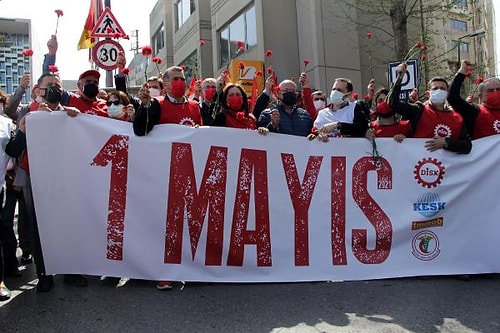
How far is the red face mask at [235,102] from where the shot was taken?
16.1 feet

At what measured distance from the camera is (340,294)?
429 centimetres

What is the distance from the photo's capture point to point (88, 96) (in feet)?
15.6

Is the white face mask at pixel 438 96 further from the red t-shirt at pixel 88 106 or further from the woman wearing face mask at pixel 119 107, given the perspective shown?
the red t-shirt at pixel 88 106

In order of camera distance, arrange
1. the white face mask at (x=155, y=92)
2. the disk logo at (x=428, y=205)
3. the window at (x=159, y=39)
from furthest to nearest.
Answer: the window at (x=159, y=39), the white face mask at (x=155, y=92), the disk logo at (x=428, y=205)

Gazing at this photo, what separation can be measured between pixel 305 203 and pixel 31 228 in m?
2.46

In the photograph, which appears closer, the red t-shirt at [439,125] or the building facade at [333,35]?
the red t-shirt at [439,125]

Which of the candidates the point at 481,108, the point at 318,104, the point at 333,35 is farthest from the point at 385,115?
the point at 333,35

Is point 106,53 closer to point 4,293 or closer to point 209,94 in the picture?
point 209,94

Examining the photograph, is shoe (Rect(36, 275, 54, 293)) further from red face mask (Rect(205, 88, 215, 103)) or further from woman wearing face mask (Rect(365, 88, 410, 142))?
woman wearing face mask (Rect(365, 88, 410, 142))

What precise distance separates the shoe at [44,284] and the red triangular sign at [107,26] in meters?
5.36

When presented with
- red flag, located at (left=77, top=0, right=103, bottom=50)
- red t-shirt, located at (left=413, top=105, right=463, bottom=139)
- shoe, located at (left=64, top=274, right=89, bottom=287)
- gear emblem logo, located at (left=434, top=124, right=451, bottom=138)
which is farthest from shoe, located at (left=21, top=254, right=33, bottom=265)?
red flag, located at (left=77, top=0, right=103, bottom=50)

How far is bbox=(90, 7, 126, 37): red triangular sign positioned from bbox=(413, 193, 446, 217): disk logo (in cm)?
590

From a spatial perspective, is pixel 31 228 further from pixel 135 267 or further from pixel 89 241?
pixel 135 267

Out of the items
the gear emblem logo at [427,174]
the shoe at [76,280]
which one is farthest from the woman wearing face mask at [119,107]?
the gear emblem logo at [427,174]
